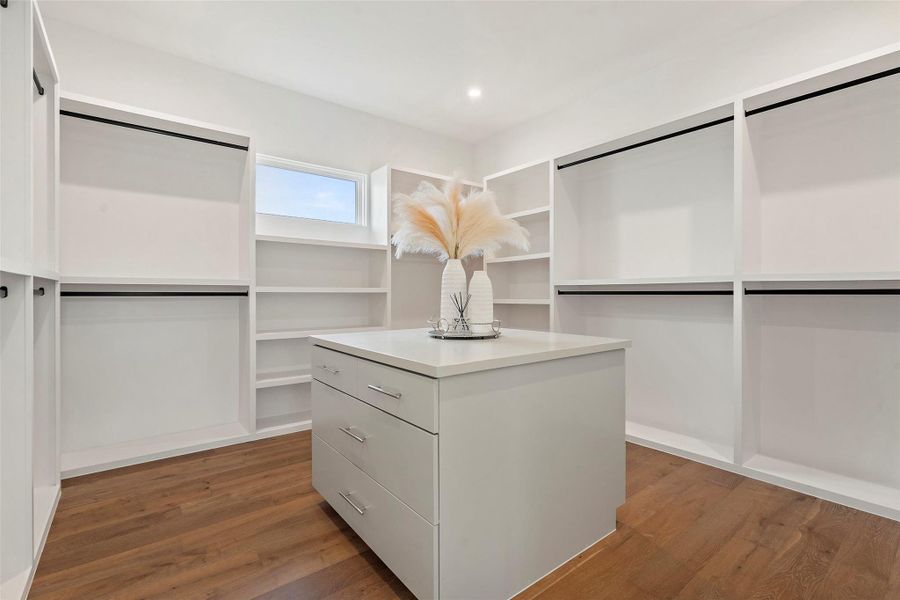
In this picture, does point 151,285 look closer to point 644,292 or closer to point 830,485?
point 644,292

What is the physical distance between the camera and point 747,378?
2236 mm

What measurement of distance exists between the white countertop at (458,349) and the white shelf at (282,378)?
1180mm

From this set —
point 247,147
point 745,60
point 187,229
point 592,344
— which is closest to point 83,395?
point 187,229

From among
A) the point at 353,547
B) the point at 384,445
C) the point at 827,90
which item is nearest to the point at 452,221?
the point at 384,445

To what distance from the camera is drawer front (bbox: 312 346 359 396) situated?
157 centimetres

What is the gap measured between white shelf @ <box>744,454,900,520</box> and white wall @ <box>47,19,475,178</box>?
2.31 meters

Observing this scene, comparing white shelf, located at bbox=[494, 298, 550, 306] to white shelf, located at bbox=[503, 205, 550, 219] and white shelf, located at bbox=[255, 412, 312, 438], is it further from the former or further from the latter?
white shelf, located at bbox=[255, 412, 312, 438]

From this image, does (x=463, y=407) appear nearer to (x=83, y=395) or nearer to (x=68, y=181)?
(x=83, y=395)

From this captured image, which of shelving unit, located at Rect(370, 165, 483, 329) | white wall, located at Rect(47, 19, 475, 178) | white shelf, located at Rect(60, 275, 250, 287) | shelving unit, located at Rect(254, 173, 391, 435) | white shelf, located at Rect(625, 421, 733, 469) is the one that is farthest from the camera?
shelving unit, located at Rect(370, 165, 483, 329)

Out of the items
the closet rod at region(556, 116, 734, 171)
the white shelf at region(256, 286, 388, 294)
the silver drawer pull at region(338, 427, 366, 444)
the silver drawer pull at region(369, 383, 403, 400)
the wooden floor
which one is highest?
the closet rod at region(556, 116, 734, 171)

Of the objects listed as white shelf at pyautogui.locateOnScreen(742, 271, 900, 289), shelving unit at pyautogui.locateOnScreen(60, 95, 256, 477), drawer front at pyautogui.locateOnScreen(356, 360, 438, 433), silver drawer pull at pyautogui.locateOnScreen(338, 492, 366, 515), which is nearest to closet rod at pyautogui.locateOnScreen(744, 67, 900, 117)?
white shelf at pyautogui.locateOnScreen(742, 271, 900, 289)

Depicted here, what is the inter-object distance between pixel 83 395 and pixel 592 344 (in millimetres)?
2842

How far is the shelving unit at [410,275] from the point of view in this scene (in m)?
3.49

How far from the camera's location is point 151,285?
259 centimetres
